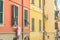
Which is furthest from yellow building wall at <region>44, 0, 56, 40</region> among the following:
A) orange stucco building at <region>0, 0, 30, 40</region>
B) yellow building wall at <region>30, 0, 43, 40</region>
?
orange stucco building at <region>0, 0, 30, 40</region>

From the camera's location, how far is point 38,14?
26.1 meters

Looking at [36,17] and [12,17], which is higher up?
[12,17]

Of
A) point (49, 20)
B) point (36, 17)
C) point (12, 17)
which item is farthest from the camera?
point (49, 20)

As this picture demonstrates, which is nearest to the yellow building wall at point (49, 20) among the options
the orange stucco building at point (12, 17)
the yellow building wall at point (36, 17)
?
the yellow building wall at point (36, 17)

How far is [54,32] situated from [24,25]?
1246 cm

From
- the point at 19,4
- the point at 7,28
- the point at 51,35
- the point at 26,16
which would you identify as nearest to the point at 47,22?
the point at 51,35

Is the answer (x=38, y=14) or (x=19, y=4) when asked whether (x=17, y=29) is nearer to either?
(x=19, y=4)

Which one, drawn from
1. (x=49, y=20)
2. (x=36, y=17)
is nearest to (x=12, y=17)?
(x=36, y=17)

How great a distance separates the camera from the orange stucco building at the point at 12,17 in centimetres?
1585

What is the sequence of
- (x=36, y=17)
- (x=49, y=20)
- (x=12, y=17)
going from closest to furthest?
(x=12, y=17) < (x=36, y=17) < (x=49, y=20)

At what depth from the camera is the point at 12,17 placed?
1745cm

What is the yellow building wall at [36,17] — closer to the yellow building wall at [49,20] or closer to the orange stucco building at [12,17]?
the orange stucco building at [12,17]

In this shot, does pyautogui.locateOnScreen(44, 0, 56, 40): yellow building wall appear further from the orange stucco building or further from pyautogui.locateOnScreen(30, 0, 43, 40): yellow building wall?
the orange stucco building

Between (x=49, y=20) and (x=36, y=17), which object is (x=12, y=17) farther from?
(x=49, y=20)
